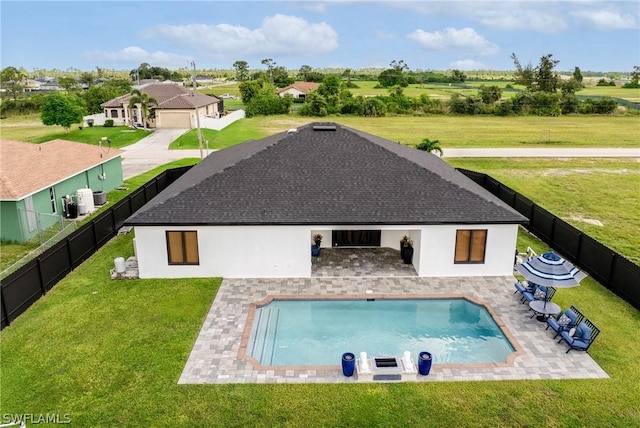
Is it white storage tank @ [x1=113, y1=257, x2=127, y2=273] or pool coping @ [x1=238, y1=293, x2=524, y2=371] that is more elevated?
white storage tank @ [x1=113, y1=257, x2=127, y2=273]

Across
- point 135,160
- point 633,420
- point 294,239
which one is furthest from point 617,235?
point 135,160

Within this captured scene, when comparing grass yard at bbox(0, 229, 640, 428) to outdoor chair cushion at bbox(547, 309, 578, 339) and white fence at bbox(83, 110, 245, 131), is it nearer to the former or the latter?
outdoor chair cushion at bbox(547, 309, 578, 339)

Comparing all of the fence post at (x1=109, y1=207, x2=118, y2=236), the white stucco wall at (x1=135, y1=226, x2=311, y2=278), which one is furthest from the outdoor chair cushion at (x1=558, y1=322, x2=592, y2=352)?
the fence post at (x1=109, y1=207, x2=118, y2=236)

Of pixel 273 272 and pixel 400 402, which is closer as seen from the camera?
pixel 400 402

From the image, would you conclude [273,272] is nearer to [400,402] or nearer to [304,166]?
[304,166]

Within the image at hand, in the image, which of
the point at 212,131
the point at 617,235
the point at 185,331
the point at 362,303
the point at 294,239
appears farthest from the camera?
the point at 212,131
